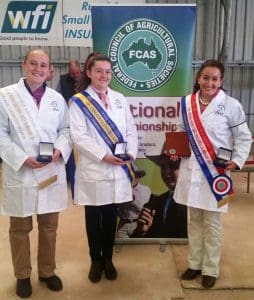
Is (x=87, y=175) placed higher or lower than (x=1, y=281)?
higher

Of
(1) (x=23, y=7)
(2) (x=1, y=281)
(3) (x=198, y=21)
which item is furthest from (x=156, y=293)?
(3) (x=198, y=21)

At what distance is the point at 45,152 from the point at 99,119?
1.18ft

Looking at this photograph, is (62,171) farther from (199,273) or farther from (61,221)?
(61,221)

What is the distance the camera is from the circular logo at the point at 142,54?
2.29 meters

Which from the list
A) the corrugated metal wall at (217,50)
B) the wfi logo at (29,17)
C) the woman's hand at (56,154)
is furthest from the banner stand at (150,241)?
the corrugated metal wall at (217,50)

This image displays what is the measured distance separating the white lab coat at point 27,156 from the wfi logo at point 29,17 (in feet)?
10.2

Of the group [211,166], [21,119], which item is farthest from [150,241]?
[21,119]

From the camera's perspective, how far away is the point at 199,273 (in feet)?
7.36

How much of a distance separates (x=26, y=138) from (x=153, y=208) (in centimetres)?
113

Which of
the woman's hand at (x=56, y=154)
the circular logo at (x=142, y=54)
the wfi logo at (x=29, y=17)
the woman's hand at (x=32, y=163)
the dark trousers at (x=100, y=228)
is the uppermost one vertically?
the wfi logo at (x=29, y=17)

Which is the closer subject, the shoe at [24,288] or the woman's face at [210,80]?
the woman's face at [210,80]

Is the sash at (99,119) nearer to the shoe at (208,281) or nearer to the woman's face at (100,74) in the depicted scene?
the woman's face at (100,74)

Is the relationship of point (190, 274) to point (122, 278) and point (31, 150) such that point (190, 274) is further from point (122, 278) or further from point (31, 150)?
point (31, 150)

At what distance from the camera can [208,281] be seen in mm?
2123
